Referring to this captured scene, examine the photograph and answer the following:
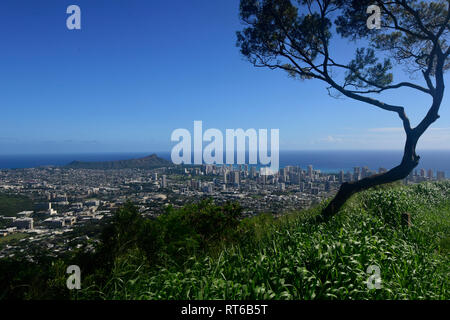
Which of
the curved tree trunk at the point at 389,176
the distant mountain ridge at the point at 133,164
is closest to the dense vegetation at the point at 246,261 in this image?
the curved tree trunk at the point at 389,176

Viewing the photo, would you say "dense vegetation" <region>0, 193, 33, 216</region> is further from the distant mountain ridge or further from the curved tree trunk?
the curved tree trunk

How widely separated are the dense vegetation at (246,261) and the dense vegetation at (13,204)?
635cm

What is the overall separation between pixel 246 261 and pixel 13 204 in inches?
371

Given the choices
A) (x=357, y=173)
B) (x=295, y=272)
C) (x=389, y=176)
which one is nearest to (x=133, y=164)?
(x=357, y=173)

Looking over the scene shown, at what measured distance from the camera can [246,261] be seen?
9.02ft

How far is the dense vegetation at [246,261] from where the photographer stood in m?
2.22

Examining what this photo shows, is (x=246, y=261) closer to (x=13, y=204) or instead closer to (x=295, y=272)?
(x=295, y=272)

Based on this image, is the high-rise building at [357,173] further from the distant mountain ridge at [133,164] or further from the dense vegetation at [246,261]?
the distant mountain ridge at [133,164]

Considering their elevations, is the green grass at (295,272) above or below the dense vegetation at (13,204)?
above

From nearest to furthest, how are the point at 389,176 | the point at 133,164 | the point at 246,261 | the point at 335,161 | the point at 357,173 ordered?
1. the point at 246,261
2. the point at 389,176
3. the point at 357,173
4. the point at 133,164
5. the point at 335,161

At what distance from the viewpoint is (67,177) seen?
46.3 ft

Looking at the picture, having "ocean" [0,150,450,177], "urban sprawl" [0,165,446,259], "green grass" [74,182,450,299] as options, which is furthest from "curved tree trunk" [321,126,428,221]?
"urban sprawl" [0,165,446,259]
